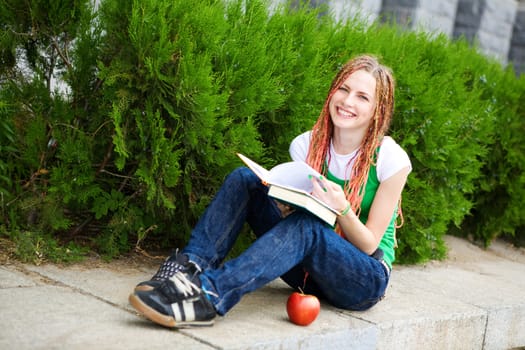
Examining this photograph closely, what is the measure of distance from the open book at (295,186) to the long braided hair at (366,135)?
0.97 ft

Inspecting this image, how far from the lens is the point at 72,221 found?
4148 mm

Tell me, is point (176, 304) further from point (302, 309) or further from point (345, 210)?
point (345, 210)

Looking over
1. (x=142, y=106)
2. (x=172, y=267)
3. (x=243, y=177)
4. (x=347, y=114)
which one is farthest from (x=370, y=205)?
(x=142, y=106)

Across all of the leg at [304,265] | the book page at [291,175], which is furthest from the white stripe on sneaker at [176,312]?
the book page at [291,175]

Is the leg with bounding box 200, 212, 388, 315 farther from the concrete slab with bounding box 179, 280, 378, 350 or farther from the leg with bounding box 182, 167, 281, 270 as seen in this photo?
the leg with bounding box 182, 167, 281, 270

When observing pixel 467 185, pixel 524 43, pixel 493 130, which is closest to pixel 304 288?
pixel 467 185

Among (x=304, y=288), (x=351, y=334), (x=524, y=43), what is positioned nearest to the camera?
(x=351, y=334)

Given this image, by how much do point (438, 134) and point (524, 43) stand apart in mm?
10607

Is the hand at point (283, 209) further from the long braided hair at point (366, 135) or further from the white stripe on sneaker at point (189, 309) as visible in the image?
the white stripe on sneaker at point (189, 309)

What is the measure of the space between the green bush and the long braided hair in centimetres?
43

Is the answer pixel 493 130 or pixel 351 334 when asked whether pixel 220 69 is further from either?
pixel 493 130

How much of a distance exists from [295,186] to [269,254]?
35 cm

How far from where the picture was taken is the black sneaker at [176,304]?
285 cm

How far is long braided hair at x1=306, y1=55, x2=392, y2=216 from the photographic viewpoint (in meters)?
3.44
